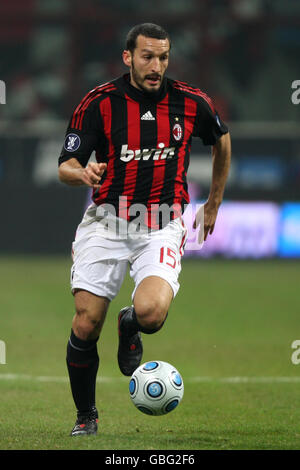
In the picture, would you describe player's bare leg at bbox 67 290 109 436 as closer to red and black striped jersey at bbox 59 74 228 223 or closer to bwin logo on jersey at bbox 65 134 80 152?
red and black striped jersey at bbox 59 74 228 223

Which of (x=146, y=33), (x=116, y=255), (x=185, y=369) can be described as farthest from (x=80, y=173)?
(x=185, y=369)

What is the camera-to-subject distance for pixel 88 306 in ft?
17.8

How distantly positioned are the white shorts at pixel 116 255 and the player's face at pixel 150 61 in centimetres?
80

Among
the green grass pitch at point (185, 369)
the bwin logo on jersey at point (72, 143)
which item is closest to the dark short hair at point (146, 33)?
the bwin logo on jersey at point (72, 143)

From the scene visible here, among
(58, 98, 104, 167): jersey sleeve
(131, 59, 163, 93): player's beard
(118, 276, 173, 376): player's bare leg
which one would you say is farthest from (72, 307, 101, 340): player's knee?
(131, 59, 163, 93): player's beard

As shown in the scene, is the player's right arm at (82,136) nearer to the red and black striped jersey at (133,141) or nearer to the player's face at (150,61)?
the red and black striped jersey at (133,141)

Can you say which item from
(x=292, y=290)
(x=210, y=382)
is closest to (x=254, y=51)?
(x=292, y=290)

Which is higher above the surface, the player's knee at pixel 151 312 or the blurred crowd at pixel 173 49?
the blurred crowd at pixel 173 49

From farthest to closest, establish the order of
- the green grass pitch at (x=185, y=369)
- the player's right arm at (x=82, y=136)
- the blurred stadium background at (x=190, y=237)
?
the blurred stadium background at (x=190, y=237) → the player's right arm at (x=82, y=136) → the green grass pitch at (x=185, y=369)

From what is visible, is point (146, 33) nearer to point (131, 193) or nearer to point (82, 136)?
Result: point (82, 136)

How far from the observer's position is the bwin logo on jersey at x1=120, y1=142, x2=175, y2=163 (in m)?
5.67

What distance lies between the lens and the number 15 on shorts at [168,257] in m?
5.56

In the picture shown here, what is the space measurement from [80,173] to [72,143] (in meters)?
0.35

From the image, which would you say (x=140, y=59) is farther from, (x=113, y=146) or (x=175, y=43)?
(x=175, y=43)
